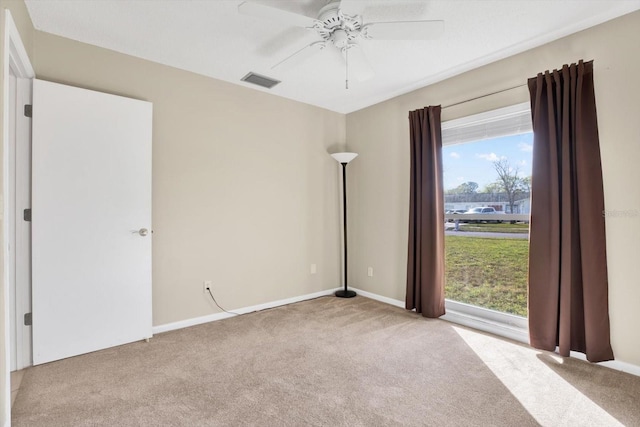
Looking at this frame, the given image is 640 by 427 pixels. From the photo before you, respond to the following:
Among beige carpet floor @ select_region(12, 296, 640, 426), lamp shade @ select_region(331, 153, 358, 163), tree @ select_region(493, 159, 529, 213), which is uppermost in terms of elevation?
lamp shade @ select_region(331, 153, 358, 163)

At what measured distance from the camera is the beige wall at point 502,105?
7.04 ft

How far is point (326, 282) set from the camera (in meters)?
4.18

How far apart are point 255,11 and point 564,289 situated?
9.15ft

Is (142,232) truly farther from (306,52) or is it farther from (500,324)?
(500,324)

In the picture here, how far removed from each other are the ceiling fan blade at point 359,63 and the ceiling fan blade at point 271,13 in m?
0.56

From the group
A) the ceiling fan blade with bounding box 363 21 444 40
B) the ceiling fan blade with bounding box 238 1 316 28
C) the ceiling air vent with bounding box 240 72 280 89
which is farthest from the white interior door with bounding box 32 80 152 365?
Result: the ceiling fan blade with bounding box 363 21 444 40

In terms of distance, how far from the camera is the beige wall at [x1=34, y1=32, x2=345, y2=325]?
2.79 meters

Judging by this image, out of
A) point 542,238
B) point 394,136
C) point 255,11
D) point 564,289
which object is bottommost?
point 564,289

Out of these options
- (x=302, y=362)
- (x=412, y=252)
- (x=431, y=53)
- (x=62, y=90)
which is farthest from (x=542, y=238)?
(x=62, y=90)

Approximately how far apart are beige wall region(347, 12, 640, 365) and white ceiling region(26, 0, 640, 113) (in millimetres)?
115

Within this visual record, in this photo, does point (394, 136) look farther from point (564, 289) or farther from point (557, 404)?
point (557, 404)

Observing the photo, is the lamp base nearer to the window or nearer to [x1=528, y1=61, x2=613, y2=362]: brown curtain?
the window

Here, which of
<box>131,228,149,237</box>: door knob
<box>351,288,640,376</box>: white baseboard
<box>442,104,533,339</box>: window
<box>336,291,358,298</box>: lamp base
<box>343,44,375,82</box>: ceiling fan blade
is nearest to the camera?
<box>351,288,640,376</box>: white baseboard

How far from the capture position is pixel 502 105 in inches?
110
